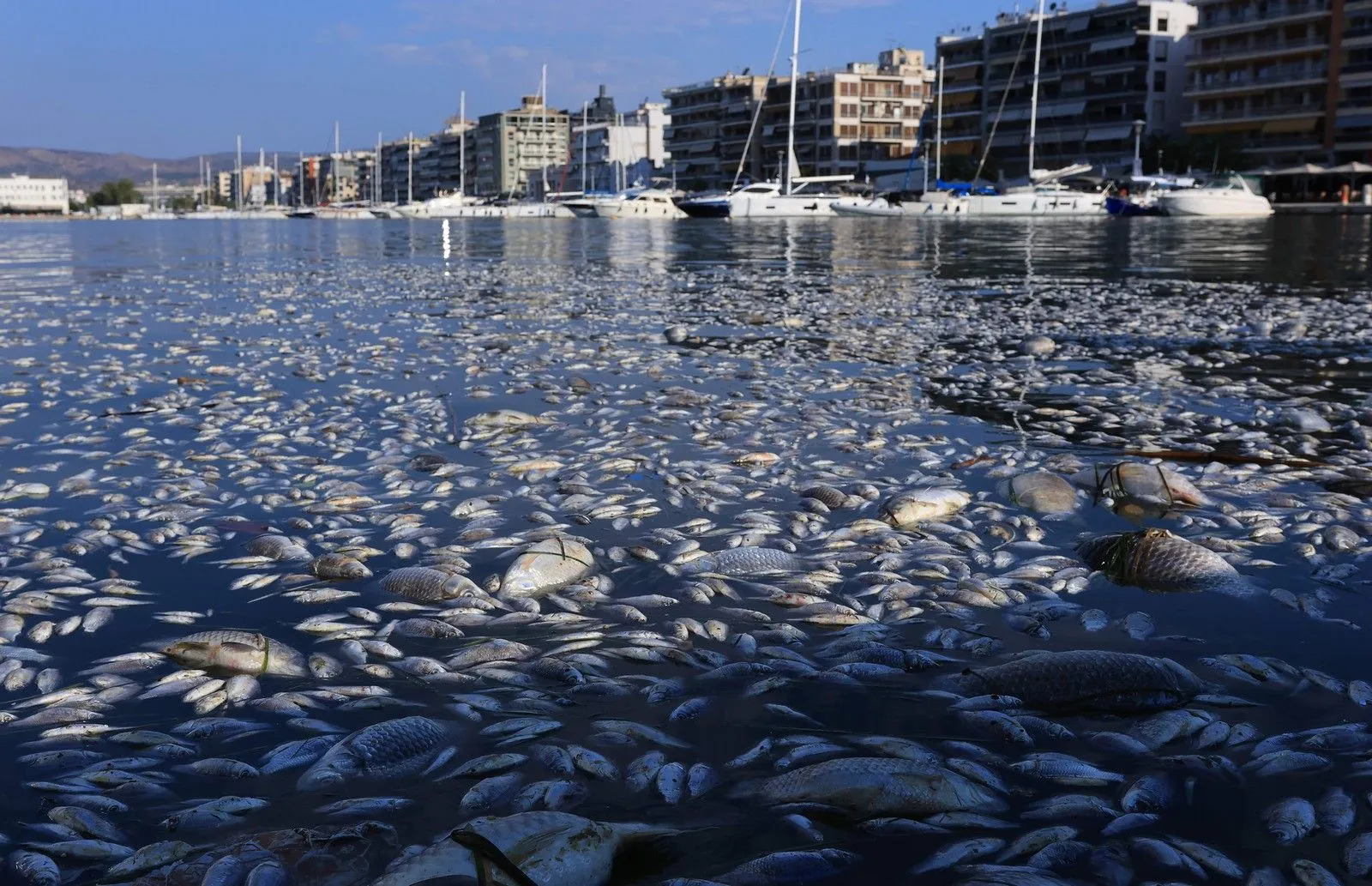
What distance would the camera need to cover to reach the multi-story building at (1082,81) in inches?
4107

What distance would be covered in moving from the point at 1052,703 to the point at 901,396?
553 centimetres

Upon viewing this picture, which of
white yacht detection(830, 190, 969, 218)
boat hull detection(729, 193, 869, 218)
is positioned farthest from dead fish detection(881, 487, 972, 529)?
boat hull detection(729, 193, 869, 218)

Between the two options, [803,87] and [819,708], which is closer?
[819,708]

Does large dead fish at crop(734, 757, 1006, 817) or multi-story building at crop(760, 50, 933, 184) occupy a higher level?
multi-story building at crop(760, 50, 933, 184)

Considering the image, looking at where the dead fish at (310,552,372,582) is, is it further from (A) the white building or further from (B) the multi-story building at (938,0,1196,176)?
(A) the white building

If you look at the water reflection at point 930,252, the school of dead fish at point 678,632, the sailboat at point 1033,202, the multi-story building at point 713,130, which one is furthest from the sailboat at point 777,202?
the school of dead fish at point 678,632

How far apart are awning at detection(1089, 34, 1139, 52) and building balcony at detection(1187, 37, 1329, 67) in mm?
6053

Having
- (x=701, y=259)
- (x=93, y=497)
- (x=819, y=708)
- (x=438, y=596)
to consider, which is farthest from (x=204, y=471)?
(x=701, y=259)

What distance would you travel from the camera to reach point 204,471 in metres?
6.56

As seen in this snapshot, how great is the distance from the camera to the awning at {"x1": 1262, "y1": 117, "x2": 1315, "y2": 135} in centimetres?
9025

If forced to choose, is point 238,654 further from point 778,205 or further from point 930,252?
point 778,205

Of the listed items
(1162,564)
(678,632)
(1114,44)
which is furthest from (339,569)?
(1114,44)

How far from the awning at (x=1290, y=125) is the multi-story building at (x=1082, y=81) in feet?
34.8

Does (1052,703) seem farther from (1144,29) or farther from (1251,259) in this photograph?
(1144,29)
